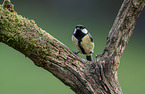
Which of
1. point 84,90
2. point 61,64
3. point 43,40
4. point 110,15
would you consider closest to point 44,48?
point 43,40

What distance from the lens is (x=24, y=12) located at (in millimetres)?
4922

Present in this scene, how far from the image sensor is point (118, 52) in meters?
1.57

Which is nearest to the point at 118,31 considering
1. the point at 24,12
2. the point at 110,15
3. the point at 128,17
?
the point at 128,17

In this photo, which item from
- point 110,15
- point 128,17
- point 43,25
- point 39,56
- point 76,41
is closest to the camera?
point 39,56

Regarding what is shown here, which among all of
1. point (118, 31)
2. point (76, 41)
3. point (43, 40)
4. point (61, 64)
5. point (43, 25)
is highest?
point (43, 25)

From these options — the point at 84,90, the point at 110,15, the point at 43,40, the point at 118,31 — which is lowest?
the point at 84,90

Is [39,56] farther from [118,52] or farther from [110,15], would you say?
[110,15]

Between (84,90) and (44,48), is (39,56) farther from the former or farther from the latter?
(84,90)

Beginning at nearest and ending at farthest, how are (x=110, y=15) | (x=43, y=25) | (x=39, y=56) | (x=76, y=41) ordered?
1. (x=39, y=56)
2. (x=76, y=41)
3. (x=43, y=25)
4. (x=110, y=15)

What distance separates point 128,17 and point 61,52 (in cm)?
53

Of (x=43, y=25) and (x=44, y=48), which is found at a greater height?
(x=43, y=25)

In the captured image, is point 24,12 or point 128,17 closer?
point 128,17

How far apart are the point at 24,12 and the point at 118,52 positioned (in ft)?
12.2

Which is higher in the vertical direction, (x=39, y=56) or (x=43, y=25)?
(x=43, y=25)
